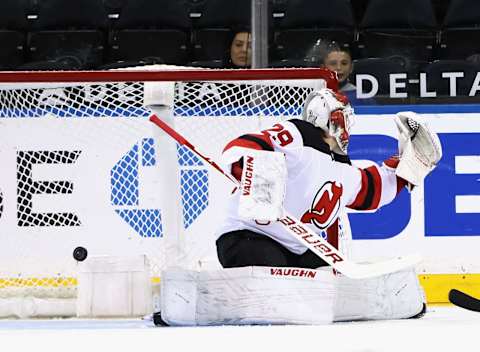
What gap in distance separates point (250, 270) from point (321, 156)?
0.45m

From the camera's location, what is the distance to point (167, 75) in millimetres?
3496

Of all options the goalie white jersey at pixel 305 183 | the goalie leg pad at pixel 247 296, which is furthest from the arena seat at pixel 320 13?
the goalie leg pad at pixel 247 296

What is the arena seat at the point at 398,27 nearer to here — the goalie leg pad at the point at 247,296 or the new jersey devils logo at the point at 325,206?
the new jersey devils logo at the point at 325,206

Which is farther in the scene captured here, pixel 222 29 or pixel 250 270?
pixel 222 29

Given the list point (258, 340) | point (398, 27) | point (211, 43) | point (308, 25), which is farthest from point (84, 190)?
point (258, 340)

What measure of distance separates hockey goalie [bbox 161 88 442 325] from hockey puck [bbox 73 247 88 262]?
2.71ft

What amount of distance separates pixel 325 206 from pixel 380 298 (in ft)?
0.93

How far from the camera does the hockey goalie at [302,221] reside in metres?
2.97

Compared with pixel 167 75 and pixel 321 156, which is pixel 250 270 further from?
pixel 167 75

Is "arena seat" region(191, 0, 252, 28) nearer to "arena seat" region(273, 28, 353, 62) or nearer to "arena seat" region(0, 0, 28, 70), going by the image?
"arena seat" region(273, 28, 353, 62)

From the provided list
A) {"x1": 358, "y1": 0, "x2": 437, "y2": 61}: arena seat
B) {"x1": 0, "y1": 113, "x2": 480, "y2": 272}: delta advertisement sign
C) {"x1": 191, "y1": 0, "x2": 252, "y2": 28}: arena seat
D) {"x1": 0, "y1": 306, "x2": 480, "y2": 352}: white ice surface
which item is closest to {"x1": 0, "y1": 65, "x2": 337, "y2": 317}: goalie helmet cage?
{"x1": 0, "y1": 113, "x2": 480, "y2": 272}: delta advertisement sign

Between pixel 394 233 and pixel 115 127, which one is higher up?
pixel 115 127

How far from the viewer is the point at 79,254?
4.06 meters

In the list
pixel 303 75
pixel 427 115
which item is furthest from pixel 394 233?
pixel 303 75
